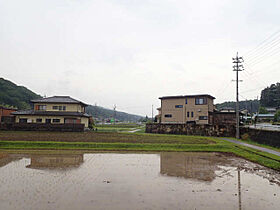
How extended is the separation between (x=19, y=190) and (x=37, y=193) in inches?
32.3

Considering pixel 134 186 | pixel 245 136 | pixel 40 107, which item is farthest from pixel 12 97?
pixel 134 186

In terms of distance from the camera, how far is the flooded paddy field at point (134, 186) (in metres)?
6.07

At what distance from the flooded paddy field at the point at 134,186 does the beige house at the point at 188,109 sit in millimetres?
22443

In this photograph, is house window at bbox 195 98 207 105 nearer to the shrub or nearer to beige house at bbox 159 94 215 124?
beige house at bbox 159 94 215 124

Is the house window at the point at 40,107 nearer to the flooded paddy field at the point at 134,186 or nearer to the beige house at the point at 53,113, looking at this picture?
the beige house at the point at 53,113

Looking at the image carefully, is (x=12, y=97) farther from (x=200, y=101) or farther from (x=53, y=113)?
(x=200, y=101)

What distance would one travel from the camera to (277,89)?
74.1 m

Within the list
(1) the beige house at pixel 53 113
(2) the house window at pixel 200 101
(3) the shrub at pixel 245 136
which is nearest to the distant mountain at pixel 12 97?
(1) the beige house at pixel 53 113

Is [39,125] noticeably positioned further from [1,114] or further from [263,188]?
[263,188]

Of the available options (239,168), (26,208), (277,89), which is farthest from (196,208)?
(277,89)

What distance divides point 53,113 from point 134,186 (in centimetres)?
2832

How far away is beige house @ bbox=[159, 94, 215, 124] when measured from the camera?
1326 inches

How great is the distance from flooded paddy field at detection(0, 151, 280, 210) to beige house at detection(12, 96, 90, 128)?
21212 mm

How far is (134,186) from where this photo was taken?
7750 mm
